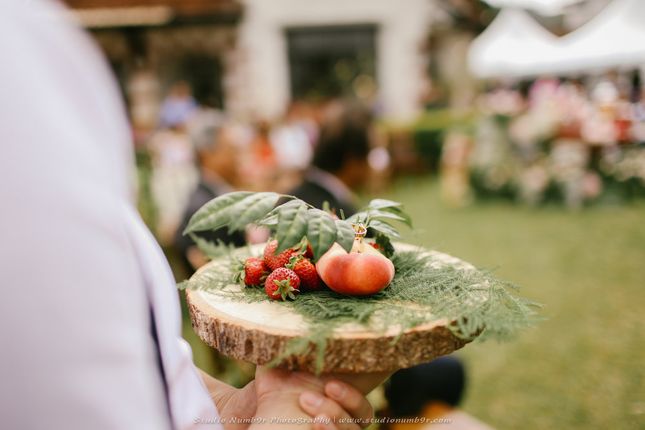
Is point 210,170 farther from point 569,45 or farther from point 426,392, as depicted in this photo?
point 569,45

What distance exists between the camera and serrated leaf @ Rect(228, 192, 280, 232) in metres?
0.98

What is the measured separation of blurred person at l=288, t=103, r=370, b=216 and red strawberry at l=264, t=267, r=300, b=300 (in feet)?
5.58

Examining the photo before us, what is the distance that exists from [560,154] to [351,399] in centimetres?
678

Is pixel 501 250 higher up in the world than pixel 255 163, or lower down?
lower down

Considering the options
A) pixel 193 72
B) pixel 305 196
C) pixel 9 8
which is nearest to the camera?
pixel 9 8

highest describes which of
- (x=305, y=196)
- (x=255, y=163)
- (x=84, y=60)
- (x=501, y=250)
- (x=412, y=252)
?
(x=84, y=60)

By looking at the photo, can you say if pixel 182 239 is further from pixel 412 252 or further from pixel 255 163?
pixel 255 163

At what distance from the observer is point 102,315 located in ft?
1.64

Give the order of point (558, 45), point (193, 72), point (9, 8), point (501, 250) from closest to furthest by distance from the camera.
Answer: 1. point (9, 8)
2. point (501, 250)
3. point (558, 45)
4. point (193, 72)

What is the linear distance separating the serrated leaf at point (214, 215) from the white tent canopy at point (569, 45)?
813 cm

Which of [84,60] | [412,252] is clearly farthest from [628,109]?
[84,60]

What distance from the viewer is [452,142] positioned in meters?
8.31

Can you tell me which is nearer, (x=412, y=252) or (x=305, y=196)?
(x=412, y=252)

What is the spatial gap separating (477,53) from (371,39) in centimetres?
381
